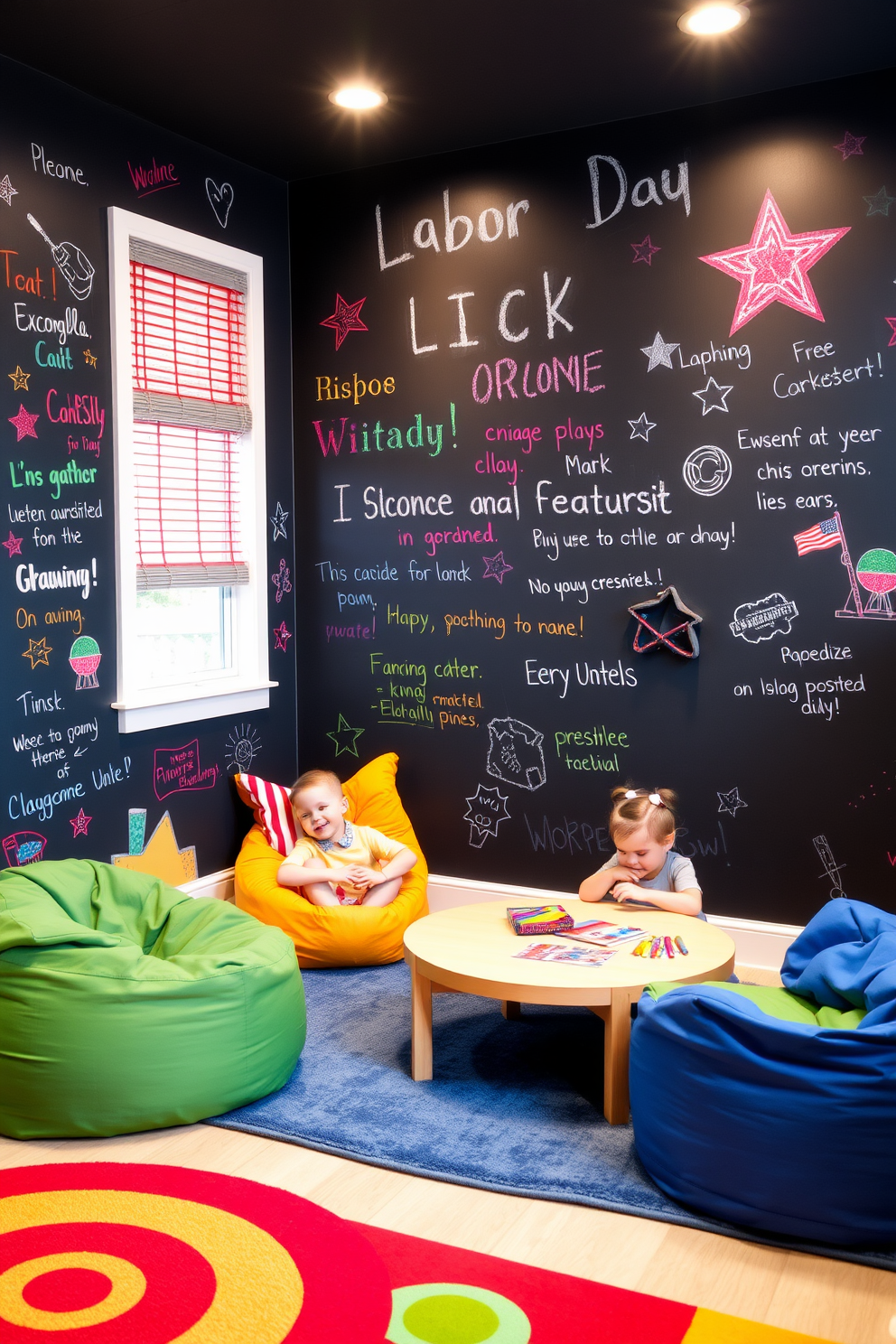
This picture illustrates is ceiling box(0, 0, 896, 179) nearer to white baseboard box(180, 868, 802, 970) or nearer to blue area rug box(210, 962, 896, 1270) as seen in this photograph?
white baseboard box(180, 868, 802, 970)

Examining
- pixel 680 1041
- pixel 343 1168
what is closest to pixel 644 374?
pixel 680 1041

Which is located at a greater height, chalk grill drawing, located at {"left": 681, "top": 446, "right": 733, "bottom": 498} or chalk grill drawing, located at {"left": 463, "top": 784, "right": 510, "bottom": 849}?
Answer: chalk grill drawing, located at {"left": 681, "top": 446, "right": 733, "bottom": 498}

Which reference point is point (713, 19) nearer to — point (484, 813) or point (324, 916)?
point (484, 813)

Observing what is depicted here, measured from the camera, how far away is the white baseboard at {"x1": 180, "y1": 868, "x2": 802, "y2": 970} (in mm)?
3898

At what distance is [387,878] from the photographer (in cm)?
404

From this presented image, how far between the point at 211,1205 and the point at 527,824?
7.15 ft

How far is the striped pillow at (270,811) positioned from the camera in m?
4.35

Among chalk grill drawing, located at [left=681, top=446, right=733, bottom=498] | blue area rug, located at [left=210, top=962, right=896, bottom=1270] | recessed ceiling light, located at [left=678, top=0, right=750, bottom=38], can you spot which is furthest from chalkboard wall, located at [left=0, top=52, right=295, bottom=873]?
chalk grill drawing, located at [left=681, top=446, right=733, bottom=498]

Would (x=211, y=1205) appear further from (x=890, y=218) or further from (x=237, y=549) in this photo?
(x=890, y=218)

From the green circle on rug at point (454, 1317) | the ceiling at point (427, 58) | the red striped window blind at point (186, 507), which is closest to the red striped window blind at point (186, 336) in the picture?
the red striped window blind at point (186, 507)

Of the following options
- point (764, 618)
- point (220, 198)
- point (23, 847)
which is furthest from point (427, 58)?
point (23, 847)

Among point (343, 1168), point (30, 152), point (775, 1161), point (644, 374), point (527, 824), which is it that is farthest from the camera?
point (527, 824)

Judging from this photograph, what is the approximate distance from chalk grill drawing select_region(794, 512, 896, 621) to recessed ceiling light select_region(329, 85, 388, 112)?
2036 millimetres

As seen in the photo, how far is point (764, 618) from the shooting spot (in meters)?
3.88
